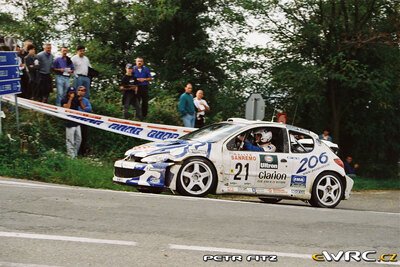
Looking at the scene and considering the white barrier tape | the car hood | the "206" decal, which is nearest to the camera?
the car hood

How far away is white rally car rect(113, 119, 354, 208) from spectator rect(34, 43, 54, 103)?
18.2 ft

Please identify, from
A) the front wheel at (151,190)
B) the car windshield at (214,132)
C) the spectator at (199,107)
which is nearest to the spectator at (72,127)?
the spectator at (199,107)

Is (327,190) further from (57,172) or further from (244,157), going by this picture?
(57,172)

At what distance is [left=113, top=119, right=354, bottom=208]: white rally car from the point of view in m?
12.9

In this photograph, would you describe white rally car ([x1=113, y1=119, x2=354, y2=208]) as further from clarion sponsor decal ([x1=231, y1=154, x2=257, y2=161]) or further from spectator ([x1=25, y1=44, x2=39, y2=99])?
spectator ([x1=25, y1=44, x2=39, y2=99])

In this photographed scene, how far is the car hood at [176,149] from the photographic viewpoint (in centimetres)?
1295

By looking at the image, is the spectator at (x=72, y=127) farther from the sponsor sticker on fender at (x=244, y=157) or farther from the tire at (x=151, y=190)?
the sponsor sticker on fender at (x=244, y=157)

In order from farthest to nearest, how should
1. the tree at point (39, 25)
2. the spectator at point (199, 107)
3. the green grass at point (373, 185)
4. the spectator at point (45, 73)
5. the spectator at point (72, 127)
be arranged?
the tree at point (39, 25) → the green grass at point (373, 185) → the spectator at point (199, 107) → the spectator at point (45, 73) → the spectator at point (72, 127)

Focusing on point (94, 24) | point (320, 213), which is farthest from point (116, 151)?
point (94, 24)

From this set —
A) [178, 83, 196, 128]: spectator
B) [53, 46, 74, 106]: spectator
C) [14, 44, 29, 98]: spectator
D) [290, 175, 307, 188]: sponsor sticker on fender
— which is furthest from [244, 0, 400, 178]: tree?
[290, 175, 307, 188]: sponsor sticker on fender

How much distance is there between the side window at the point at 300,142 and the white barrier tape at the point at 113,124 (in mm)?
4897

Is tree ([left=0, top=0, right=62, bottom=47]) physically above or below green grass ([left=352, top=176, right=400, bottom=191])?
above

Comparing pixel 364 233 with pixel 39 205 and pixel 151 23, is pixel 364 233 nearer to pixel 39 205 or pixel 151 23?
pixel 39 205

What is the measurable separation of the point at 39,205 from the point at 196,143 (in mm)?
4259
